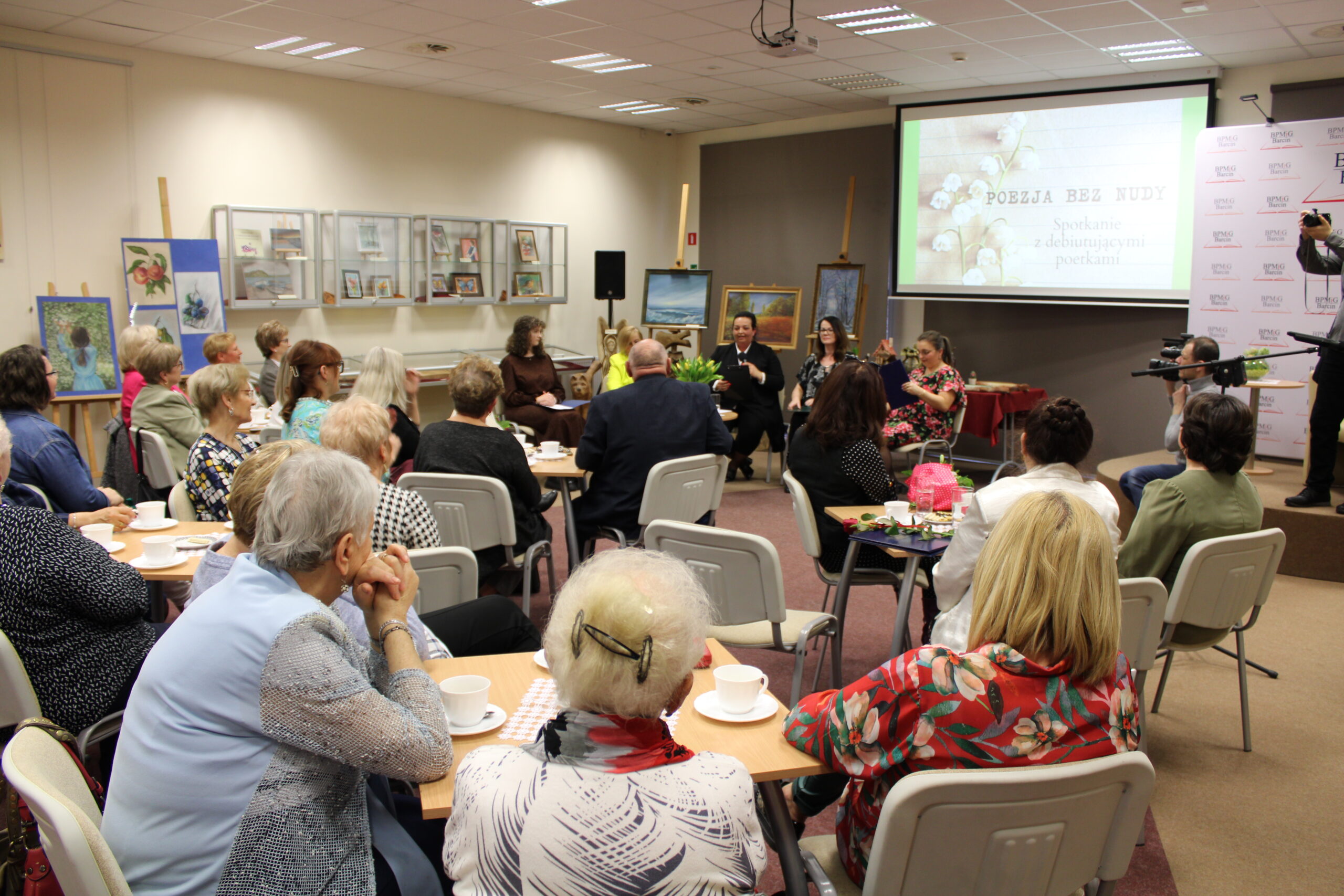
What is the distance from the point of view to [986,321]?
9.00 meters

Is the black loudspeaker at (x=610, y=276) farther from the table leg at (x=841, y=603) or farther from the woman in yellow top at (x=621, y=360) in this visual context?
the table leg at (x=841, y=603)

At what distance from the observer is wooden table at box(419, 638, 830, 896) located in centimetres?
164

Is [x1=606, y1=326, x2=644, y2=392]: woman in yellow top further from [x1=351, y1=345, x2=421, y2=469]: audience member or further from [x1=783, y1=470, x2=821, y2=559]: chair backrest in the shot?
[x1=783, y1=470, x2=821, y2=559]: chair backrest

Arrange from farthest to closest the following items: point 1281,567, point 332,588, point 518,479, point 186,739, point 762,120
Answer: point 762,120 < point 1281,567 < point 518,479 < point 332,588 < point 186,739

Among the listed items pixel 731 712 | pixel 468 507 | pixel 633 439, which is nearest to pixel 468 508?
pixel 468 507

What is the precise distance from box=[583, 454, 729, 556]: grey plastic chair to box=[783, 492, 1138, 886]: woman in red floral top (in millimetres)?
2432

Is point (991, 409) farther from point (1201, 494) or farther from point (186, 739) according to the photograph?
point (186, 739)

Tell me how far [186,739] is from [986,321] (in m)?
8.58

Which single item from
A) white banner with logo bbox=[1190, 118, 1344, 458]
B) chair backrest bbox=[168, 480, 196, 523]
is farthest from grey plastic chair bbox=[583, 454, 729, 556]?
white banner with logo bbox=[1190, 118, 1344, 458]

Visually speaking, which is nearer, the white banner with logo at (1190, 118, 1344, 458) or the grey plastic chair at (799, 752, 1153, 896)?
the grey plastic chair at (799, 752, 1153, 896)

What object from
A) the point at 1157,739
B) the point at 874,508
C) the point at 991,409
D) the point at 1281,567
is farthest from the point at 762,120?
the point at 1157,739

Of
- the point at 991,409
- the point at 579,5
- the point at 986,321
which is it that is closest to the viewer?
the point at 579,5

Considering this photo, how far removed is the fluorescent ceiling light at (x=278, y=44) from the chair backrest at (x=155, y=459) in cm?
353

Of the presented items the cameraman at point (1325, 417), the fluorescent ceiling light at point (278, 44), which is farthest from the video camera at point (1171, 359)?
the fluorescent ceiling light at point (278, 44)
